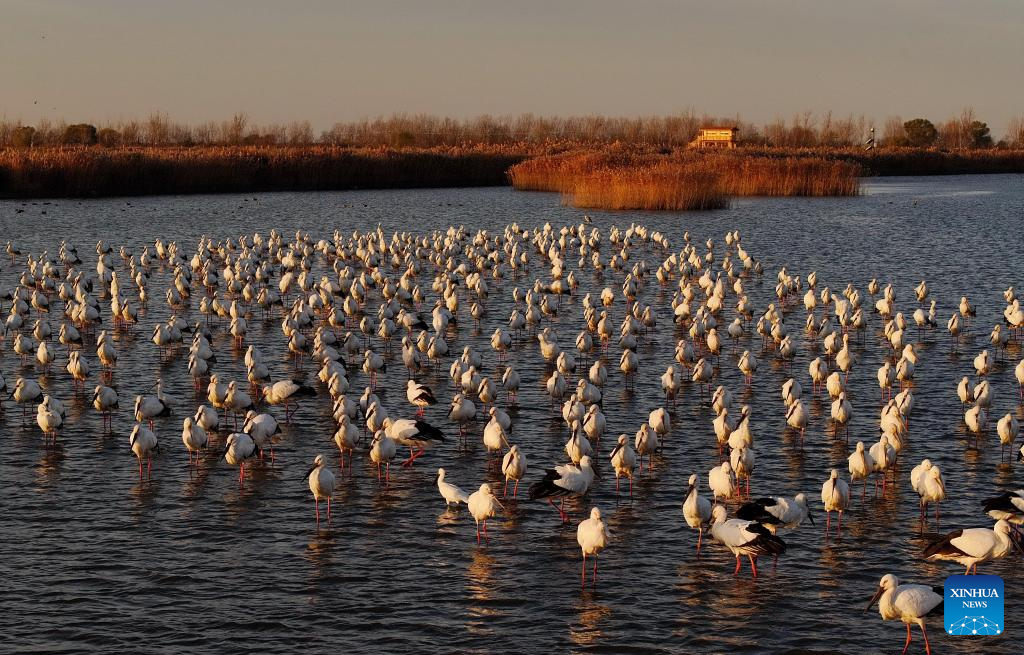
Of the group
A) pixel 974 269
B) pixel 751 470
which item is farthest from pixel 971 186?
pixel 751 470

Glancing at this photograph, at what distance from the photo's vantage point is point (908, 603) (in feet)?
39.4

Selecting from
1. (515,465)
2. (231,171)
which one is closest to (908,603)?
(515,465)

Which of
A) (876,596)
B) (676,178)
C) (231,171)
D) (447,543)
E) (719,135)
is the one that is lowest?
(447,543)

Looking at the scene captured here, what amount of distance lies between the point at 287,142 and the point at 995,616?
138473mm

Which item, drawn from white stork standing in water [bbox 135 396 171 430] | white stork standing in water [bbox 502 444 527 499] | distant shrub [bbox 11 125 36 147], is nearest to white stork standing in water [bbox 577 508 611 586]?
white stork standing in water [bbox 502 444 527 499]

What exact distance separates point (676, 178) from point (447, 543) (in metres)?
47.4

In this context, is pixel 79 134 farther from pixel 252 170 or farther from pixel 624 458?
pixel 624 458

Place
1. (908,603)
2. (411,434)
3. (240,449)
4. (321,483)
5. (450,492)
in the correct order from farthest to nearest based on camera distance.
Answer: (411,434) → (240,449) → (450,492) → (321,483) → (908,603)

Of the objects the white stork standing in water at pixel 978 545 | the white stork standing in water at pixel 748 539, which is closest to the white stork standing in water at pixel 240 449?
the white stork standing in water at pixel 748 539

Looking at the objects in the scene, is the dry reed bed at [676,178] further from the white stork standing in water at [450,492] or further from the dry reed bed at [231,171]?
Answer: the white stork standing in water at [450,492]

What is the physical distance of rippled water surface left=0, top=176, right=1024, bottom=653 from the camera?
503 inches

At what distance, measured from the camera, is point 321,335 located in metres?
25.4

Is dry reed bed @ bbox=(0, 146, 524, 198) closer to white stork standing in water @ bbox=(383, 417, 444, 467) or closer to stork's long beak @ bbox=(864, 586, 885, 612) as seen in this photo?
white stork standing in water @ bbox=(383, 417, 444, 467)

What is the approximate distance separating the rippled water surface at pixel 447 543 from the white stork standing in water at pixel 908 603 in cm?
41
